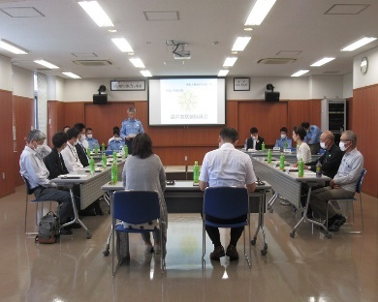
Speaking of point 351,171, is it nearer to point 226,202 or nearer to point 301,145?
point 301,145

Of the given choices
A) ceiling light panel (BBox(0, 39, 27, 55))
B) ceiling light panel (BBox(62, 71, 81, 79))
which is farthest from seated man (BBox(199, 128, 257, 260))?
ceiling light panel (BBox(62, 71, 81, 79))

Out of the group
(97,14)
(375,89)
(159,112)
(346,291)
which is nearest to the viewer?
(346,291)

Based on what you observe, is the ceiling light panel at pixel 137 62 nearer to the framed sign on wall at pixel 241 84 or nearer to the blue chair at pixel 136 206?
the framed sign on wall at pixel 241 84

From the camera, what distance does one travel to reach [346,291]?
3.38m

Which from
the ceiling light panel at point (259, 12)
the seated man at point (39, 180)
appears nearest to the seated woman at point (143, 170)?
the seated man at point (39, 180)

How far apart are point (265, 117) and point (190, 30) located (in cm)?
686

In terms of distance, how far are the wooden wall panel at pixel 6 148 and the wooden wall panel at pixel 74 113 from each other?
4336 mm

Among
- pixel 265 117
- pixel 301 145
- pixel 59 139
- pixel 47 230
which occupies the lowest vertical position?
pixel 47 230

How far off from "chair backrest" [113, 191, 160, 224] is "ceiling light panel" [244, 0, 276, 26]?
3108 mm

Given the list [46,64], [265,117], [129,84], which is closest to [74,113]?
[129,84]

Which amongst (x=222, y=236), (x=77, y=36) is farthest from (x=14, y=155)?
(x=222, y=236)

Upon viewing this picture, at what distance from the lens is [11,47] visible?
7.73 m

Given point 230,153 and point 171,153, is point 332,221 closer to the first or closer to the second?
point 230,153

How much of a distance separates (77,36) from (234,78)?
6816mm
